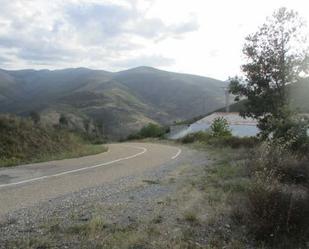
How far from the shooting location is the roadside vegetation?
18.0 meters

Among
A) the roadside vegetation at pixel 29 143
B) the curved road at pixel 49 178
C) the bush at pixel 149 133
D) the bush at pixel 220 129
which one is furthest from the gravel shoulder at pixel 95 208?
the bush at pixel 149 133

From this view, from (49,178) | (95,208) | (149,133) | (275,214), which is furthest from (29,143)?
(149,133)

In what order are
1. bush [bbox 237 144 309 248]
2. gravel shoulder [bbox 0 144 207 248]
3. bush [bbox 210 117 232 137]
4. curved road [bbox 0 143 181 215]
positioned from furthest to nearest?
1. bush [bbox 210 117 232 137]
2. curved road [bbox 0 143 181 215]
3. bush [bbox 237 144 309 248]
4. gravel shoulder [bbox 0 144 207 248]

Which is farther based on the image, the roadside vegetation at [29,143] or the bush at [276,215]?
the roadside vegetation at [29,143]

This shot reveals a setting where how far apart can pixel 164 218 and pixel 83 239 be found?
1.91 m

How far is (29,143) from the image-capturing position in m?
19.6

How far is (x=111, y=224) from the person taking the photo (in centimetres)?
748

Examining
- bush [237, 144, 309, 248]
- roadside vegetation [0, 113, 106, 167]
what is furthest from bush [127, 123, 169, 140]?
bush [237, 144, 309, 248]

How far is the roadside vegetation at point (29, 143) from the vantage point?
1800cm

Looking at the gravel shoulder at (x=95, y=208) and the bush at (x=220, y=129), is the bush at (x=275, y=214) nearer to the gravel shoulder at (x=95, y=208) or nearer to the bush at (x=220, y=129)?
the gravel shoulder at (x=95, y=208)

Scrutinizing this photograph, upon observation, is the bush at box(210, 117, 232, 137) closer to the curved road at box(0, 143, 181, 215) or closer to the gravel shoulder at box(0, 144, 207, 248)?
the curved road at box(0, 143, 181, 215)

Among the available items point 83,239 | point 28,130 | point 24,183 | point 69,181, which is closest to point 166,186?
point 69,181

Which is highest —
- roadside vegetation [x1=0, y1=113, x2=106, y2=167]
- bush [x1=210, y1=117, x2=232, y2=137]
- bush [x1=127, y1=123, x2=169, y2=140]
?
roadside vegetation [x1=0, y1=113, x2=106, y2=167]

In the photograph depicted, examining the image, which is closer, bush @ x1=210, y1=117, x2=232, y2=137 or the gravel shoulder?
the gravel shoulder
